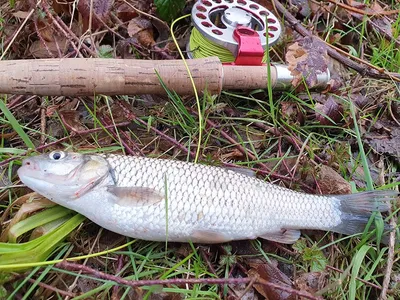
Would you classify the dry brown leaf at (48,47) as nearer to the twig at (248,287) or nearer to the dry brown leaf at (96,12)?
the dry brown leaf at (96,12)

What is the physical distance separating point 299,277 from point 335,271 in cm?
24

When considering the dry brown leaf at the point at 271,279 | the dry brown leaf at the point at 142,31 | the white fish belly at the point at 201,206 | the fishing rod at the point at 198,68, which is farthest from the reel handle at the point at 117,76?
the dry brown leaf at the point at 271,279

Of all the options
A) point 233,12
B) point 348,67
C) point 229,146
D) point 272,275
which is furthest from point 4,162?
point 348,67

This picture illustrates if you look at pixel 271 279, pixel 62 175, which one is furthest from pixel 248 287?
pixel 62 175

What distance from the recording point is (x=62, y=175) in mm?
2393

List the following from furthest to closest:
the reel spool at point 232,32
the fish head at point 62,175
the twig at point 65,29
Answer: the twig at point 65,29 → the reel spool at point 232,32 → the fish head at point 62,175

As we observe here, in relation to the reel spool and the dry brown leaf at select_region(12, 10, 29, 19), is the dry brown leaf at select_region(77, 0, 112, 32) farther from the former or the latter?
the reel spool

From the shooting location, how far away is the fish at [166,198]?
7.84 feet

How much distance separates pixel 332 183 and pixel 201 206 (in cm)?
93

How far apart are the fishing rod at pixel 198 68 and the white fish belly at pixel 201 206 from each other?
20.6 inches

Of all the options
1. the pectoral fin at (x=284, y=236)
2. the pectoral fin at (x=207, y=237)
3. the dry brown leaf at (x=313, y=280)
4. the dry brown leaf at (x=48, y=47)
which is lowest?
the dry brown leaf at (x=313, y=280)

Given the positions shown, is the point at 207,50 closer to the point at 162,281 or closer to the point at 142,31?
the point at 142,31

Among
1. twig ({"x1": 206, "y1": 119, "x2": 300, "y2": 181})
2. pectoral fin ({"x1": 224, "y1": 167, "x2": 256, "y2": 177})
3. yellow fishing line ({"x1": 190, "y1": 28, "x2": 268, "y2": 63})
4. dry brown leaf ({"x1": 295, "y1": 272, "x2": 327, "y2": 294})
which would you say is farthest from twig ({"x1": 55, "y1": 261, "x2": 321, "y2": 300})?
yellow fishing line ({"x1": 190, "y1": 28, "x2": 268, "y2": 63})

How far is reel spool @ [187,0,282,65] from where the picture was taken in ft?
10.1
